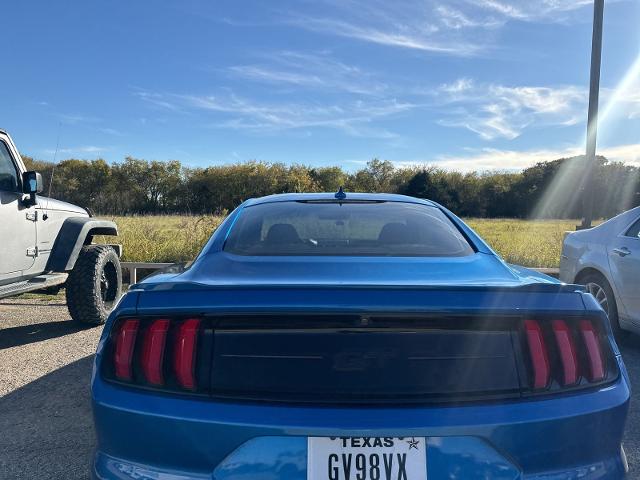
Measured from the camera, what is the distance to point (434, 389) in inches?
65.9

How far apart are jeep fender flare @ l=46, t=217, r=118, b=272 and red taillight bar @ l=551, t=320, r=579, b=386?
524cm

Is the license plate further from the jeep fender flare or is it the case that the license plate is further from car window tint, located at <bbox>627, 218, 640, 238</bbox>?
the jeep fender flare

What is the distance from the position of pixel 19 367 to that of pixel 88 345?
73cm

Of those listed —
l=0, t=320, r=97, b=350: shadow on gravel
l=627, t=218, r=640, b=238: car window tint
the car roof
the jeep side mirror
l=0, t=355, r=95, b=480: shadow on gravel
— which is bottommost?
l=0, t=355, r=95, b=480: shadow on gravel

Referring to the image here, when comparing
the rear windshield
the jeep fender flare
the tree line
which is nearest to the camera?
the rear windshield

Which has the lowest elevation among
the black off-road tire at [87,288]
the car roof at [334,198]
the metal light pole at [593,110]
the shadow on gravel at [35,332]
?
the shadow on gravel at [35,332]

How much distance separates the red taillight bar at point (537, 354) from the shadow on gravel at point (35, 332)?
209 inches

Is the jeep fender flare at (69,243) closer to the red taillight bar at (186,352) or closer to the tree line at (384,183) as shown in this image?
the red taillight bar at (186,352)

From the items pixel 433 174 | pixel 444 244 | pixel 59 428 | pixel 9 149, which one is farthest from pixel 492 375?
A: pixel 433 174

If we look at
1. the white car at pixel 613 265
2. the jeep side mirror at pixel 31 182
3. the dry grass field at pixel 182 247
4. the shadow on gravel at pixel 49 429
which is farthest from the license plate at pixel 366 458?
the dry grass field at pixel 182 247

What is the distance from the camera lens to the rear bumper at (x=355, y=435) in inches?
62.2

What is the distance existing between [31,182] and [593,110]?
8476mm

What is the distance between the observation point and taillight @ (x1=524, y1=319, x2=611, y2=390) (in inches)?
67.7

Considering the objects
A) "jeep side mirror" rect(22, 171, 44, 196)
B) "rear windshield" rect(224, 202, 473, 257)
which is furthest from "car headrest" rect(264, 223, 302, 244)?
"jeep side mirror" rect(22, 171, 44, 196)
